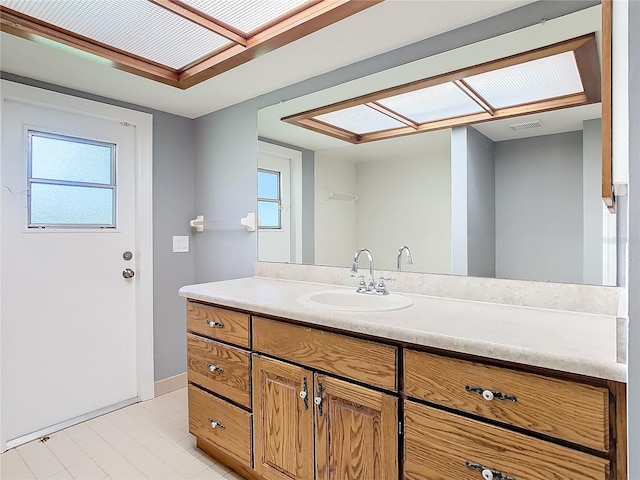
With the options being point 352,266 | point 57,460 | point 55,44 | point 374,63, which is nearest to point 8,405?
point 57,460

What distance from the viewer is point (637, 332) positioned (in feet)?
1.55

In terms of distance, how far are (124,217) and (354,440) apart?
204cm

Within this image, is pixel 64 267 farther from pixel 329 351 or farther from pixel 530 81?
pixel 530 81

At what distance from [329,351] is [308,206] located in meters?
1.06

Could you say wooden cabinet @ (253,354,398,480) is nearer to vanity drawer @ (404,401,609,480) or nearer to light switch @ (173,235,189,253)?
vanity drawer @ (404,401,609,480)

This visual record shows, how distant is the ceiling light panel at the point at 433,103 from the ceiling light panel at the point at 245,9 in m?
0.63

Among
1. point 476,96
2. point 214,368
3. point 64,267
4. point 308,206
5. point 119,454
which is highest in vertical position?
point 476,96

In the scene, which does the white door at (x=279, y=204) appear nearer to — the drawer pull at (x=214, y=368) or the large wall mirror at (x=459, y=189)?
the large wall mirror at (x=459, y=189)

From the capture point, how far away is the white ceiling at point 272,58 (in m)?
1.50

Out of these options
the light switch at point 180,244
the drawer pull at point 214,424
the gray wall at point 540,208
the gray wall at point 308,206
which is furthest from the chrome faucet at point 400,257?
the light switch at point 180,244

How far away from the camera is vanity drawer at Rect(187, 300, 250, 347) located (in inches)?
66.8

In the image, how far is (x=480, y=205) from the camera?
1.66 metres

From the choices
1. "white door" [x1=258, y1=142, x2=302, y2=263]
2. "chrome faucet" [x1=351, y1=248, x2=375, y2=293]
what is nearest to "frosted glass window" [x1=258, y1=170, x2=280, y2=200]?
"white door" [x1=258, y1=142, x2=302, y2=263]

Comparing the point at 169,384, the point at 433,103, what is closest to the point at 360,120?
the point at 433,103
